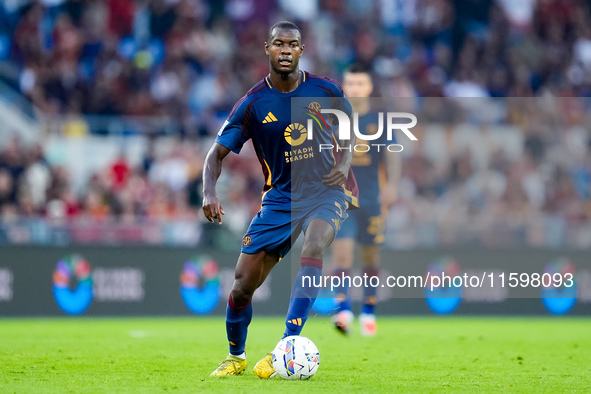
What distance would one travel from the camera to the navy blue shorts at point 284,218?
636cm

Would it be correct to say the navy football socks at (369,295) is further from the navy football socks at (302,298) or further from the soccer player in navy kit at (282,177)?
the navy football socks at (302,298)

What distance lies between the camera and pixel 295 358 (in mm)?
6078

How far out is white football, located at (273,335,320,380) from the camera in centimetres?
605

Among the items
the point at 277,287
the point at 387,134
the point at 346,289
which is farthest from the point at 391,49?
the point at 346,289

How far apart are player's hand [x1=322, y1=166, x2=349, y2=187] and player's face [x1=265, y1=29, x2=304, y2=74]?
2.65 feet

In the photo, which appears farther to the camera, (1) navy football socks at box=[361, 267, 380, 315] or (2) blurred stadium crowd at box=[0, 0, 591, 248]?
(2) blurred stadium crowd at box=[0, 0, 591, 248]

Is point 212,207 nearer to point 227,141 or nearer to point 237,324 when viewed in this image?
point 227,141

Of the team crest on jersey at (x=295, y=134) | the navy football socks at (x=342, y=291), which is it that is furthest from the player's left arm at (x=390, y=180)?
the team crest on jersey at (x=295, y=134)

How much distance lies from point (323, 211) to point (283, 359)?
1108 millimetres

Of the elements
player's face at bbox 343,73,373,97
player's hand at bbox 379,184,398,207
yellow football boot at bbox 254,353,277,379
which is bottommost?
yellow football boot at bbox 254,353,277,379

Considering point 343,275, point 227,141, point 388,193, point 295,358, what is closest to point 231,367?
point 295,358

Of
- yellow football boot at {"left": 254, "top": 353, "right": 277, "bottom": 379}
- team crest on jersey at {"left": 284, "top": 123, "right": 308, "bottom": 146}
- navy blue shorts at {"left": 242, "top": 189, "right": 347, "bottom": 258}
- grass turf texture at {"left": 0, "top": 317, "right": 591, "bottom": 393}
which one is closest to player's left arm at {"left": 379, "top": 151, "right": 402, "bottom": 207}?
grass turf texture at {"left": 0, "top": 317, "right": 591, "bottom": 393}

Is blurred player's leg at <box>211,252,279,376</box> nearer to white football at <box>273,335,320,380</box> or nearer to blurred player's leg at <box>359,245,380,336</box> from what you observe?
white football at <box>273,335,320,380</box>

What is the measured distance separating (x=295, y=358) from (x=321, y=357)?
1.79 metres
